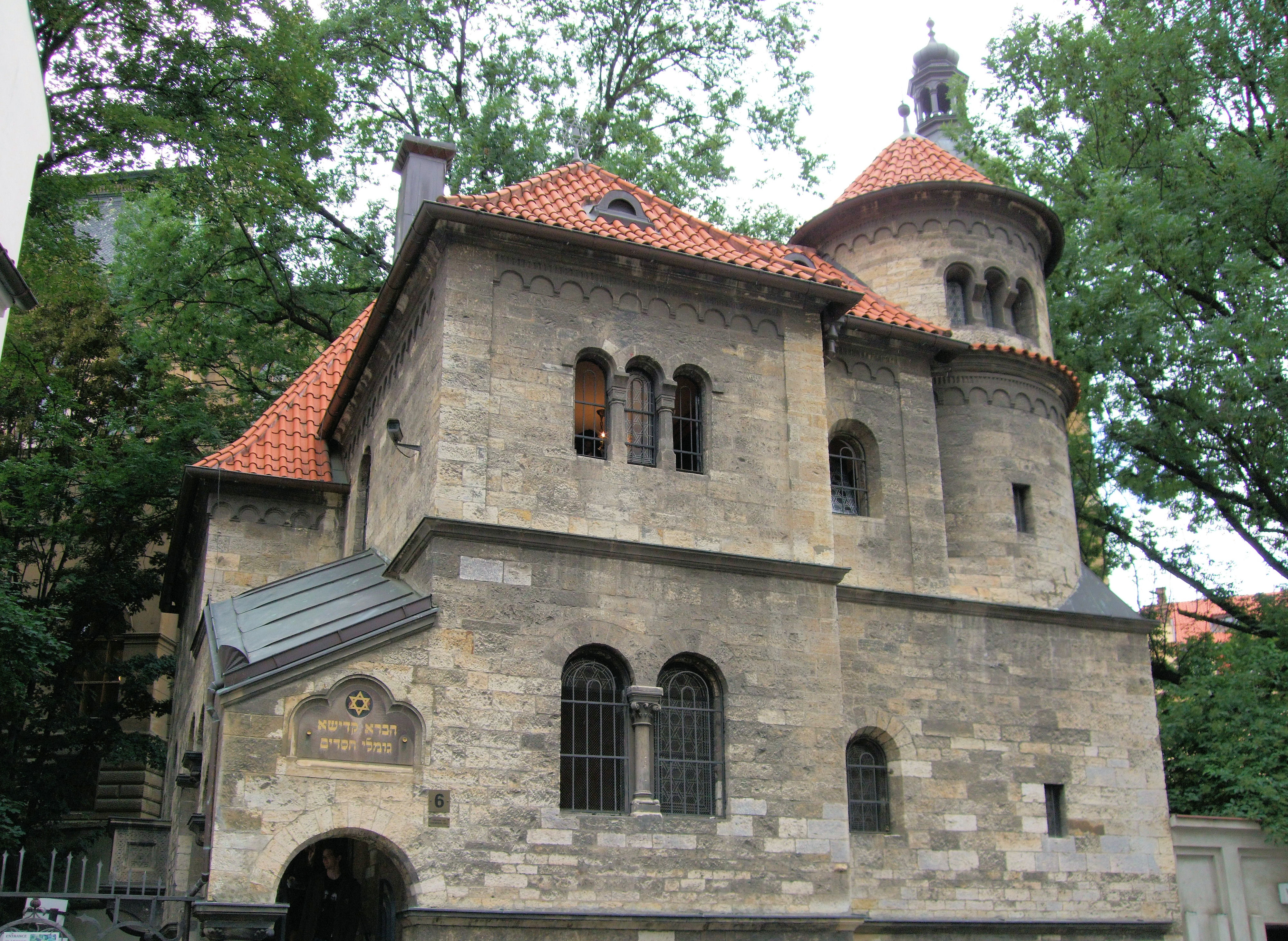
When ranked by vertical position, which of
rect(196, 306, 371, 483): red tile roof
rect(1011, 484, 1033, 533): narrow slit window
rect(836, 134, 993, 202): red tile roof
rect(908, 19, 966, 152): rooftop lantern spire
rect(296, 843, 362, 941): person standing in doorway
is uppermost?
rect(908, 19, 966, 152): rooftop lantern spire

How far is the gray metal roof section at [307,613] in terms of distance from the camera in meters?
11.5

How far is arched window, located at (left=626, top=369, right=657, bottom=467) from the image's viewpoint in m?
13.6

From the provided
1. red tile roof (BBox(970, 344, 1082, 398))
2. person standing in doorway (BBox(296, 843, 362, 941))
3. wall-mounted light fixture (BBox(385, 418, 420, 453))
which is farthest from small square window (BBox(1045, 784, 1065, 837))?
wall-mounted light fixture (BBox(385, 418, 420, 453))

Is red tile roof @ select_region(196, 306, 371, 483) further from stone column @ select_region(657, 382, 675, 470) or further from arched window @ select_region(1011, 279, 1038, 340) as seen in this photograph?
arched window @ select_region(1011, 279, 1038, 340)

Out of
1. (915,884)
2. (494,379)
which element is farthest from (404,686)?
(915,884)

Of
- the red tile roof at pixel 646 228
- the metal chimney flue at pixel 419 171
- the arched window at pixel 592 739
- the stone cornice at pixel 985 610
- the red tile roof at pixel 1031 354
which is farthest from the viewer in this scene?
the metal chimney flue at pixel 419 171

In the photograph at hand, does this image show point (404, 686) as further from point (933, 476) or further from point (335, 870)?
point (933, 476)

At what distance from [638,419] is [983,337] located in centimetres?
621

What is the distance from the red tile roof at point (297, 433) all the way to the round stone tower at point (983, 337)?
756cm

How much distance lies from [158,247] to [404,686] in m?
15.6

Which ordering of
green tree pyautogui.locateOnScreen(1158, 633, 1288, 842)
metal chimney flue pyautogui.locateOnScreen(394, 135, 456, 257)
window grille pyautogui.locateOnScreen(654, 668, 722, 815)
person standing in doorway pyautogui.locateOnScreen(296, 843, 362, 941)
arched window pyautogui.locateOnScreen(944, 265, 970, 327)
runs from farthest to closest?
1. metal chimney flue pyautogui.locateOnScreen(394, 135, 456, 257)
2. arched window pyautogui.locateOnScreen(944, 265, 970, 327)
3. green tree pyautogui.locateOnScreen(1158, 633, 1288, 842)
4. person standing in doorway pyautogui.locateOnScreen(296, 843, 362, 941)
5. window grille pyautogui.locateOnScreen(654, 668, 722, 815)

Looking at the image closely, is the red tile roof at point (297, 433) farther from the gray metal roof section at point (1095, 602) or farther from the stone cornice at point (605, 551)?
the gray metal roof section at point (1095, 602)

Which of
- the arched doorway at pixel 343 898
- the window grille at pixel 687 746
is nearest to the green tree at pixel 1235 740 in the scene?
the window grille at pixel 687 746

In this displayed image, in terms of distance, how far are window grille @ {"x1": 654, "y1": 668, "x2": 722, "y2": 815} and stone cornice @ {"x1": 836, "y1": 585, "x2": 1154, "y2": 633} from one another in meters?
2.22
